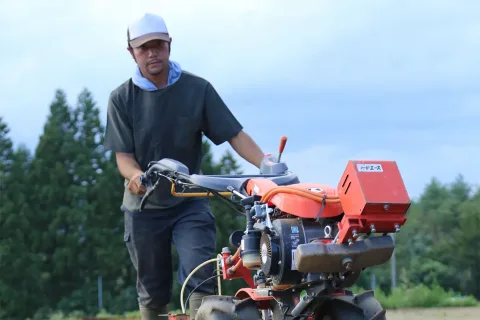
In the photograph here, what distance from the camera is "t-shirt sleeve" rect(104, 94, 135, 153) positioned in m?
5.95

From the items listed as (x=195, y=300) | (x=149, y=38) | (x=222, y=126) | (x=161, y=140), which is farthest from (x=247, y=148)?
(x=195, y=300)

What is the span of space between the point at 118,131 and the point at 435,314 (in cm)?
426

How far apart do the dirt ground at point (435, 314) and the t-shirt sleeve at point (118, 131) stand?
364 centimetres

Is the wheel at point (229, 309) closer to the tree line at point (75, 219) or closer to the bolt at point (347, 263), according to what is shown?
the bolt at point (347, 263)

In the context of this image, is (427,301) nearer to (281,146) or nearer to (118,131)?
(118,131)

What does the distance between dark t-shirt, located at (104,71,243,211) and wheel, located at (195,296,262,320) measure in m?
1.71

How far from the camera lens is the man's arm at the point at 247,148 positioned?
18.9 ft

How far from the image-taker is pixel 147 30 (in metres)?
5.62

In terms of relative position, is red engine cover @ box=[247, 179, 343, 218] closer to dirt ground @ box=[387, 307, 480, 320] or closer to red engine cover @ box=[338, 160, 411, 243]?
red engine cover @ box=[338, 160, 411, 243]

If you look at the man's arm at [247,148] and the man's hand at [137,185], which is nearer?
the man's hand at [137,185]

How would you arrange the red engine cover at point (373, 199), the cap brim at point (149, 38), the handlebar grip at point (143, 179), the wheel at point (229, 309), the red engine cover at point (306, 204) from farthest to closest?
the cap brim at point (149, 38) < the handlebar grip at point (143, 179) < the wheel at point (229, 309) < the red engine cover at point (306, 204) < the red engine cover at point (373, 199)

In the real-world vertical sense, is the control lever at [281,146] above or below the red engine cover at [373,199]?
above

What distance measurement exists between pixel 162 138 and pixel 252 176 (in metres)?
1.69

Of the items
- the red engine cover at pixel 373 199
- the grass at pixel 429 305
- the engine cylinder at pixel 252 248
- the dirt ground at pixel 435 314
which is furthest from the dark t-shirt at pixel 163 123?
the dirt ground at pixel 435 314
